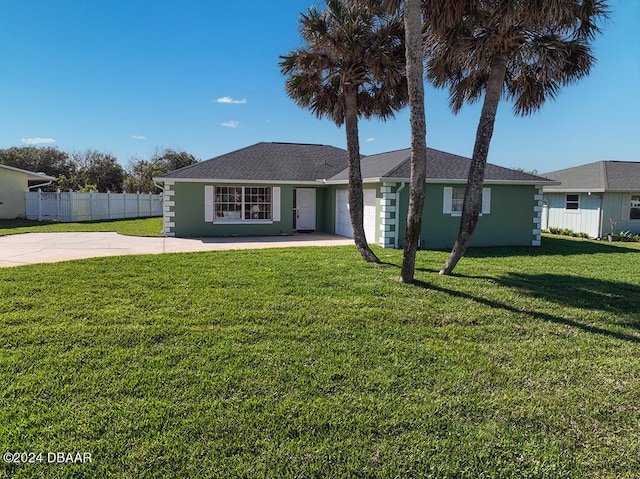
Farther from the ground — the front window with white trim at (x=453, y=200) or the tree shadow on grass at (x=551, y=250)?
the front window with white trim at (x=453, y=200)

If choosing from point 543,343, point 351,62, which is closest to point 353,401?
point 543,343

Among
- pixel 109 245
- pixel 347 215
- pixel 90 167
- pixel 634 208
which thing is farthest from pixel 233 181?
pixel 90 167

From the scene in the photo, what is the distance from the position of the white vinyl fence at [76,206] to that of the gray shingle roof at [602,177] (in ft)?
87.8

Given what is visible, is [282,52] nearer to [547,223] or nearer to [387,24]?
[387,24]

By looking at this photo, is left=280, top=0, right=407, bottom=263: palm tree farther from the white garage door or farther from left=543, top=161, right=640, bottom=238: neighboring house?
left=543, top=161, right=640, bottom=238: neighboring house

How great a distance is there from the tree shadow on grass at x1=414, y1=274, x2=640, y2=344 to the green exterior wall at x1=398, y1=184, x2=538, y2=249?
5237 mm

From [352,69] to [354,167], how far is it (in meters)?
2.41

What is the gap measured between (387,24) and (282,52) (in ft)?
9.25

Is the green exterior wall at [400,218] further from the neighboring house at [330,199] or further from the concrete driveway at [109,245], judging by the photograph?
the concrete driveway at [109,245]

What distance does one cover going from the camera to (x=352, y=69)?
34.7ft

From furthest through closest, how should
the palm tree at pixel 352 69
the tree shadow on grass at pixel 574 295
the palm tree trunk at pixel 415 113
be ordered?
the palm tree at pixel 352 69 < the palm tree trunk at pixel 415 113 < the tree shadow on grass at pixel 574 295

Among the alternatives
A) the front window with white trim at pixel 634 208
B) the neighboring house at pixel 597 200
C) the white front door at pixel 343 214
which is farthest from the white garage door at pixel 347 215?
the front window with white trim at pixel 634 208

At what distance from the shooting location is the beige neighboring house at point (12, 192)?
24.3 metres

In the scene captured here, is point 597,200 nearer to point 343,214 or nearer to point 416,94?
point 343,214
